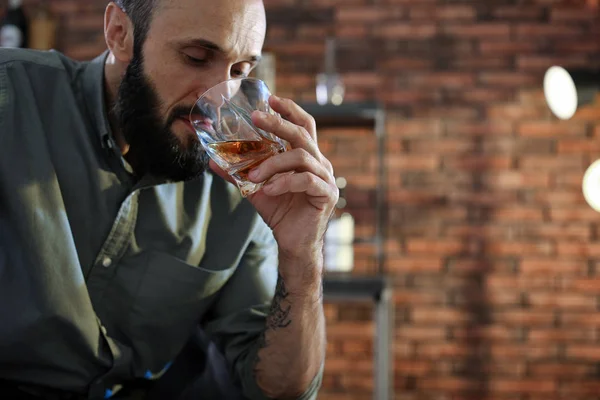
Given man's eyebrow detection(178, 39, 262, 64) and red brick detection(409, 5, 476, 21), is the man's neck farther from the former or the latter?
red brick detection(409, 5, 476, 21)

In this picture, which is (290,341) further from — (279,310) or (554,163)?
(554,163)

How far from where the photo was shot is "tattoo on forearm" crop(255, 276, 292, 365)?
1303 mm

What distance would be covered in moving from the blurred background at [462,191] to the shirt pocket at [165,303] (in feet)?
6.66

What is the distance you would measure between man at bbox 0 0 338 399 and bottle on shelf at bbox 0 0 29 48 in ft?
7.12

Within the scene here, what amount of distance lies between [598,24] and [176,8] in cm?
279

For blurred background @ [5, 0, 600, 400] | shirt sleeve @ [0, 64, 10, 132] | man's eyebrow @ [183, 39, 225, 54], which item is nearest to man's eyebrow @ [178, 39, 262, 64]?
man's eyebrow @ [183, 39, 225, 54]

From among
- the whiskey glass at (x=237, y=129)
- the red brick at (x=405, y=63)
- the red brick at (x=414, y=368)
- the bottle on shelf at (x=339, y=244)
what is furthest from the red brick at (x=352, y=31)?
the whiskey glass at (x=237, y=129)

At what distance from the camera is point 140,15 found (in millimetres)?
1356

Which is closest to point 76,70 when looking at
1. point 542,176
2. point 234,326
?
point 234,326

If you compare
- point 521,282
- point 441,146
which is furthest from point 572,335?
point 441,146

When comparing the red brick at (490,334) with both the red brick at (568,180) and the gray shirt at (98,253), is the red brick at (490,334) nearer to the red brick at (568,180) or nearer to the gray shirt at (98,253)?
the red brick at (568,180)

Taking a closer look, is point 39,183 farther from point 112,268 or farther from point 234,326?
point 234,326

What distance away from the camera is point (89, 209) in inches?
52.7

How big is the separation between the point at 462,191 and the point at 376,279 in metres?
0.80
